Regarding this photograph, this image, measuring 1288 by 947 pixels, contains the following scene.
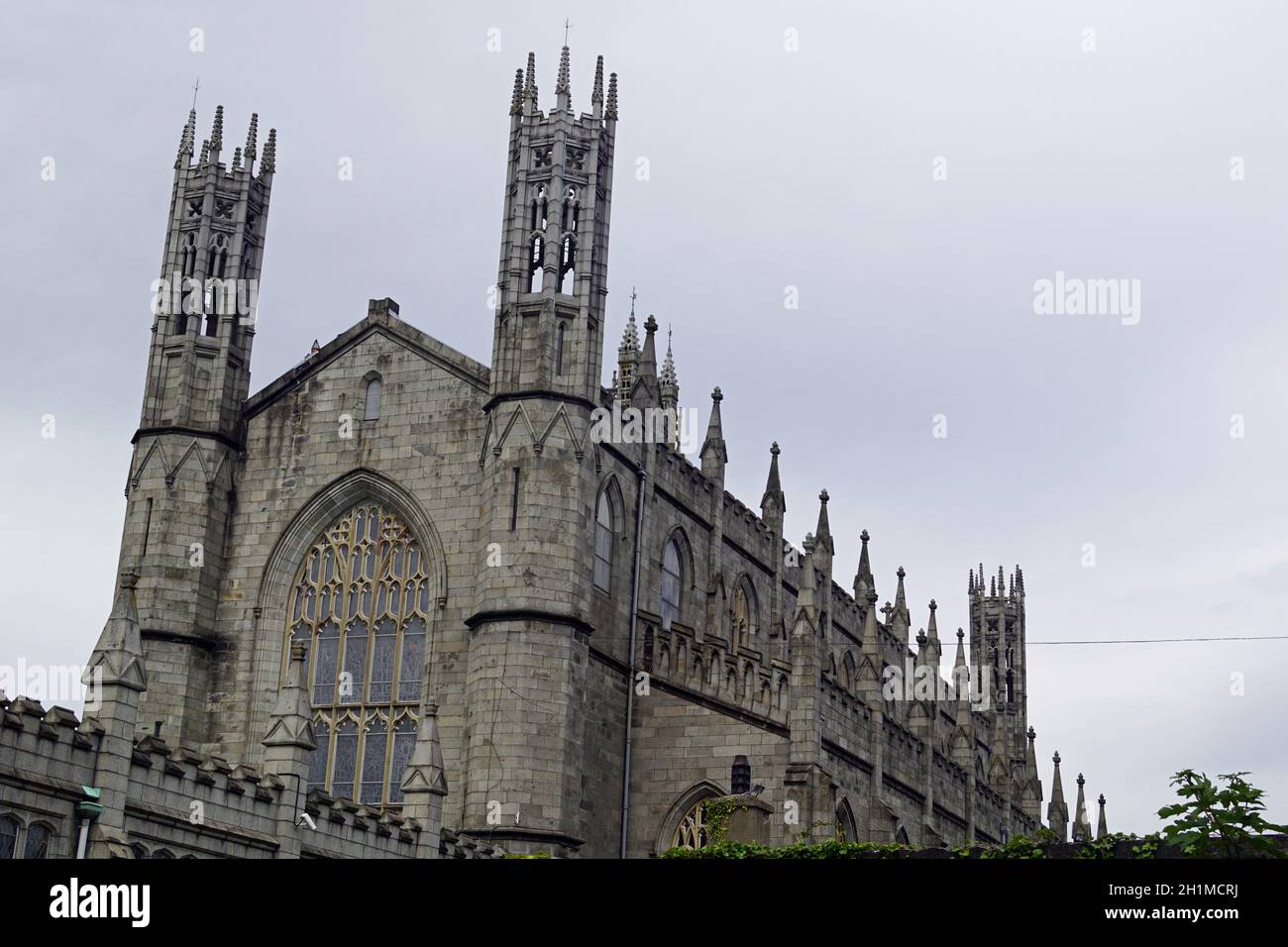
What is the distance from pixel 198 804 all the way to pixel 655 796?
14584 mm

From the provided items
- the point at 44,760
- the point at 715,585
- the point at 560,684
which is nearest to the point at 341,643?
the point at 560,684

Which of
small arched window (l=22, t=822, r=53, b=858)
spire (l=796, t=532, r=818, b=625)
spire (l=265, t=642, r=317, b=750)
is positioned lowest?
small arched window (l=22, t=822, r=53, b=858)

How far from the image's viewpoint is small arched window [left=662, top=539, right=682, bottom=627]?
42781 mm

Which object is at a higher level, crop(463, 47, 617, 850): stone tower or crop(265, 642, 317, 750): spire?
crop(463, 47, 617, 850): stone tower

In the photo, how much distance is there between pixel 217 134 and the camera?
142 feet

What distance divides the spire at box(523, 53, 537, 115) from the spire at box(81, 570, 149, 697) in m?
20.3

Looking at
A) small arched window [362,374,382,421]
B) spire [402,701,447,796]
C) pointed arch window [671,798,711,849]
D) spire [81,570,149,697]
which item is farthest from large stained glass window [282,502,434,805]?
spire [81,570,149,697]

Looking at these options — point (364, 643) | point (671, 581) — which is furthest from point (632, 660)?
point (364, 643)

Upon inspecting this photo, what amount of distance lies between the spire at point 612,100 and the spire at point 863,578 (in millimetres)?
24330

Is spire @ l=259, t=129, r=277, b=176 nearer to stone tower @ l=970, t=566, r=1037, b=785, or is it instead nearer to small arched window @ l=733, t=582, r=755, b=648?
small arched window @ l=733, t=582, r=755, b=648

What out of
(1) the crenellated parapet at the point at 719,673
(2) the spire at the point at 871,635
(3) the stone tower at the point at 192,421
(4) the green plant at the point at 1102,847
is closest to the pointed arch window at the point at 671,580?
(1) the crenellated parapet at the point at 719,673

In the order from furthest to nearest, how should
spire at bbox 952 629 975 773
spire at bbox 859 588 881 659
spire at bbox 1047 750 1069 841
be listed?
spire at bbox 1047 750 1069 841
spire at bbox 952 629 975 773
spire at bbox 859 588 881 659

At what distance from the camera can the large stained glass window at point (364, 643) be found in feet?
125
